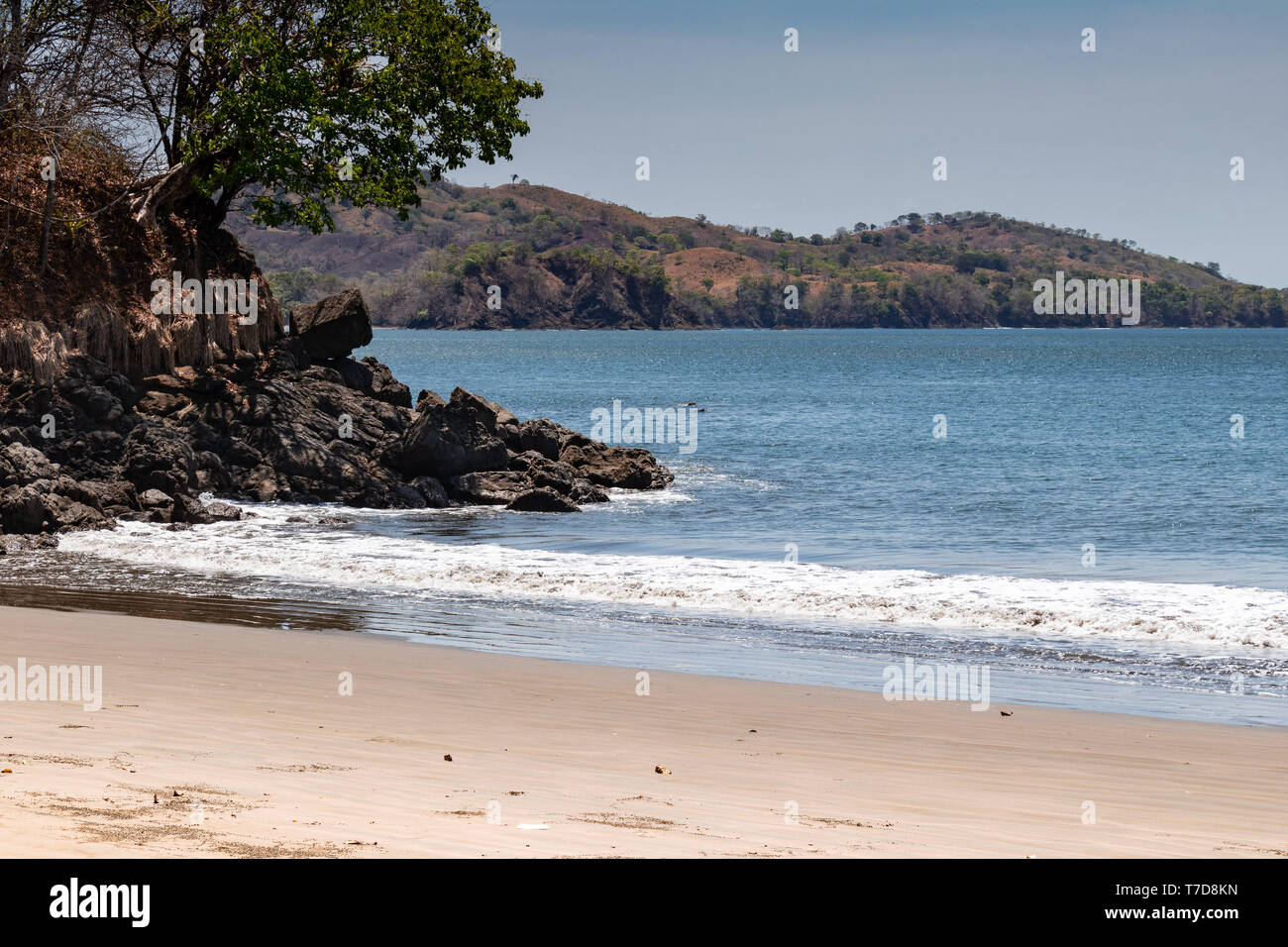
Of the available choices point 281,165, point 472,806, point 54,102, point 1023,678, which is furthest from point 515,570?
point 54,102

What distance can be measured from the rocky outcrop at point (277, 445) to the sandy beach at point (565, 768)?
10.3m

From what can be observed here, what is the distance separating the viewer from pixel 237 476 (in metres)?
25.6

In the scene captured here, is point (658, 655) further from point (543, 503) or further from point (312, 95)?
point (312, 95)

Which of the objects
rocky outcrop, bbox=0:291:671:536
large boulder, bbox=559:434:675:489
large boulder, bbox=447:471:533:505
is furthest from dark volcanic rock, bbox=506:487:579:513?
large boulder, bbox=559:434:675:489

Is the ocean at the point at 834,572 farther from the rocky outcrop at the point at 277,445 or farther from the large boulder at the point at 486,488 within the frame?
the large boulder at the point at 486,488

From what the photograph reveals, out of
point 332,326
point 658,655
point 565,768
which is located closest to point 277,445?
point 332,326

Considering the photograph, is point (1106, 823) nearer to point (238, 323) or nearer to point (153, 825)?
point (153, 825)

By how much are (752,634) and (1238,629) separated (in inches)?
216

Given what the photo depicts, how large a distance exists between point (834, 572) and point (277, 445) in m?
13.8

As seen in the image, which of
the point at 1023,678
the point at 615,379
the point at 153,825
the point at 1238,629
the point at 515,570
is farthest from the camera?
the point at 615,379

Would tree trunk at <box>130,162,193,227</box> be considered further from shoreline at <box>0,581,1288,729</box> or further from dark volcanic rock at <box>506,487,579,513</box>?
shoreline at <box>0,581,1288,729</box>

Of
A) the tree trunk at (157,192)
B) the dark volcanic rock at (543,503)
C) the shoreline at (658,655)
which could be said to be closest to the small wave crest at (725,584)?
the shoreline at (658,655)

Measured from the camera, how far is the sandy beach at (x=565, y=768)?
6.14 metres

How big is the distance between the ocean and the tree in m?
8.05
